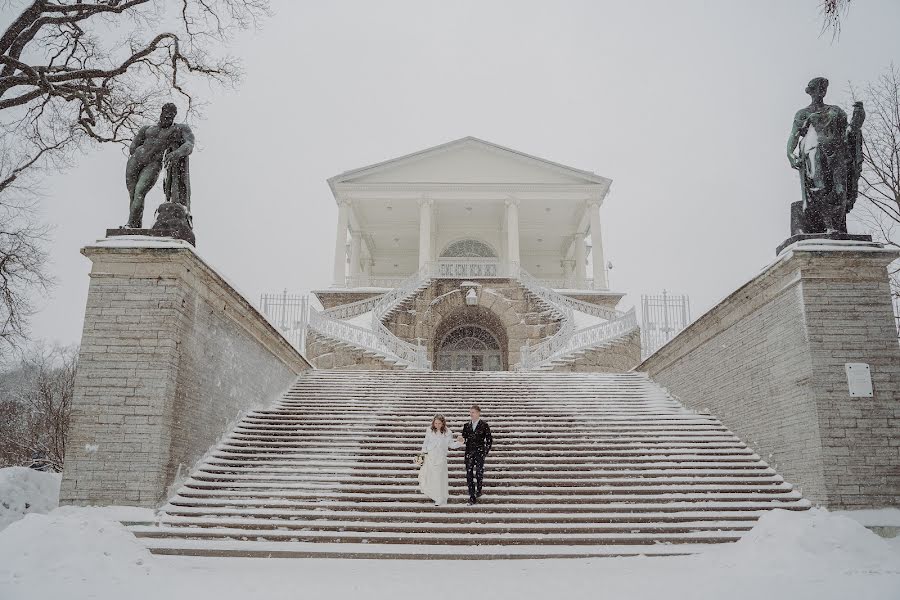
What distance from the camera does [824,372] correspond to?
771cm

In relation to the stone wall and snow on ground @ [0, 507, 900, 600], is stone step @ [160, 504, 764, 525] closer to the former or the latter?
snow on ground @ [0, 507, 900, 600]

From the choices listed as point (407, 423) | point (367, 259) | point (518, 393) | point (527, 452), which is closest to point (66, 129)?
point (407, 423)

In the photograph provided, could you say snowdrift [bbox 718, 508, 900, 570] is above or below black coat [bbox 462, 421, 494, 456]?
below

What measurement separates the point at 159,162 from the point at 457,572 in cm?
651

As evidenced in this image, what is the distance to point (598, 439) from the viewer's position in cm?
986

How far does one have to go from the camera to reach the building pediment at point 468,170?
30047mm

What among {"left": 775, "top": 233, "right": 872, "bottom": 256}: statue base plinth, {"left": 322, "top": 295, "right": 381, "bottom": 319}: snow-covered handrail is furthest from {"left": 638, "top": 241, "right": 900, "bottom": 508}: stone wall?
{"left": 322, "top": 295, "right": 381, "bottom": 319}: snow-covered handrail

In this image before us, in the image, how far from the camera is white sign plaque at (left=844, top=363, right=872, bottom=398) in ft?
24.8

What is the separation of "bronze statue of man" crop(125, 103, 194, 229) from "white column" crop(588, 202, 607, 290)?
22570 millimetres

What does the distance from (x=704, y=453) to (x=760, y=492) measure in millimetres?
1235

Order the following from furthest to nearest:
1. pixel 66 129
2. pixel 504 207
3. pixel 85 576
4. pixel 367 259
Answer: pixel 367 259 < pixel 504 207 < pixel 66 129 < pixel 85 576

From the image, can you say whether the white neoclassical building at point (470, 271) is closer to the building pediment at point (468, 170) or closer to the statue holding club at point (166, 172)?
the building pediment at point (468, 170)

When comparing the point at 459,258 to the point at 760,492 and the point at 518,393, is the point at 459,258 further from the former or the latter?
the point at 760,492

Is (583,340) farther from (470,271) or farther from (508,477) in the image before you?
(508,477)
